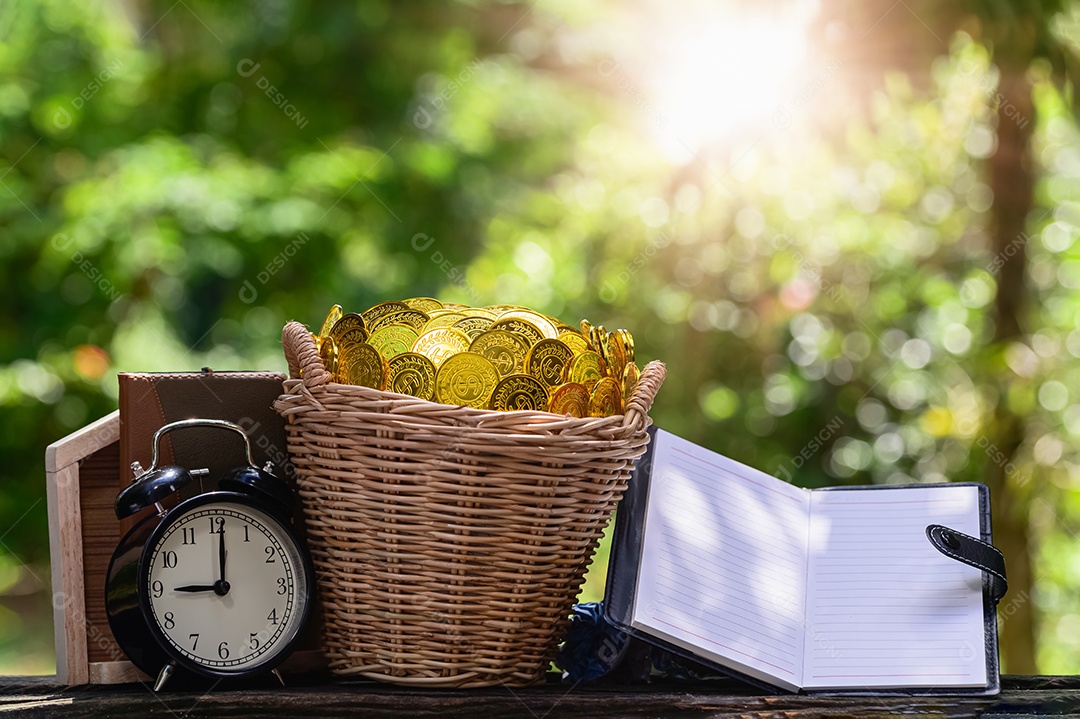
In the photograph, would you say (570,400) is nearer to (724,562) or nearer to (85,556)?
(724,562)

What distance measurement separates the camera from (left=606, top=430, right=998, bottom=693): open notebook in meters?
1.09

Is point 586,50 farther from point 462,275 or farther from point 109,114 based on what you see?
point 109,114

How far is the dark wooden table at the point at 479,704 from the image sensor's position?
103cm

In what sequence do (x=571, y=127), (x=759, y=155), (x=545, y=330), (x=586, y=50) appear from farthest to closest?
(x=571, y=127) < (x=586, y=50) < (x=759, y=155) < (x=545, y=330)

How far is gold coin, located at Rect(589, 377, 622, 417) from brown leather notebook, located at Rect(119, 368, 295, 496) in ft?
1.25

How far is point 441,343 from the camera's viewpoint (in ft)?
3.75

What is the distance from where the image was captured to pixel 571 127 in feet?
16.3

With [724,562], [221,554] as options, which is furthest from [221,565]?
[724,562]

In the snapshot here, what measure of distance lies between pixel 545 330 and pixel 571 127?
3.98m

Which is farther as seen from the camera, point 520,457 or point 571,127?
point 571,127

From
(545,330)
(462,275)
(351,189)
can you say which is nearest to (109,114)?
(351,189)

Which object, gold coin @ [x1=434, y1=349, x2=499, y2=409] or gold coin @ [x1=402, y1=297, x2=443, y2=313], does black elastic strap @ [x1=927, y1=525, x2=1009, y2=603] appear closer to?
gold coin @ [x1=434, y1=349, x2=499, y2=409]

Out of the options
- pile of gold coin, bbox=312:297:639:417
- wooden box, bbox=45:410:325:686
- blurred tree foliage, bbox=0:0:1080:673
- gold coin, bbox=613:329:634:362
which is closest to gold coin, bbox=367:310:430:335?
pile of gold coin, bbox=312:297:639:417

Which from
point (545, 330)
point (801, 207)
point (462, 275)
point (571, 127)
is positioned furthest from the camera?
point (571, 127)
